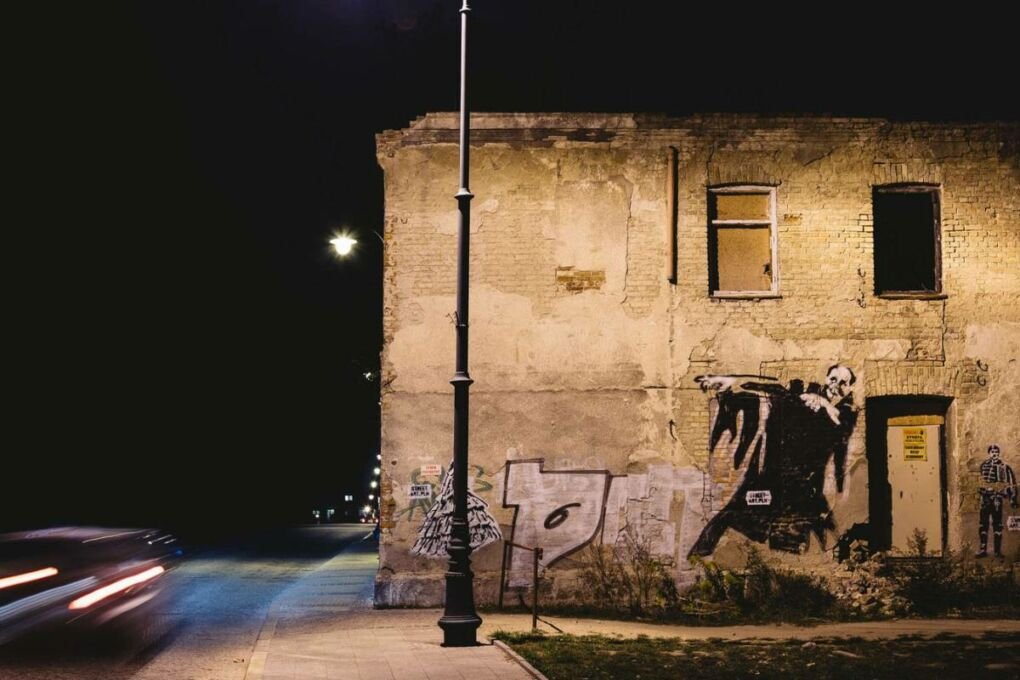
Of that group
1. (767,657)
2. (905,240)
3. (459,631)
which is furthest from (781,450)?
(459,631)

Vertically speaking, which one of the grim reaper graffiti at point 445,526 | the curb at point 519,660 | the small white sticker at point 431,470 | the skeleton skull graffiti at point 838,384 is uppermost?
the skeleton skull graffiti at point 838,384

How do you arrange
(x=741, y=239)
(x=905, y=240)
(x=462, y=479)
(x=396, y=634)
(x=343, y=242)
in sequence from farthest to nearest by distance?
(x=343, y=242) < (x=905, y=240) < (x=741, y=239) < (x=396, y=634) < (x=462, y=479)

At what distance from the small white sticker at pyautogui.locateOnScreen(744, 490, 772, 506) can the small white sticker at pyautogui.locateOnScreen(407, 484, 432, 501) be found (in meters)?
4.62

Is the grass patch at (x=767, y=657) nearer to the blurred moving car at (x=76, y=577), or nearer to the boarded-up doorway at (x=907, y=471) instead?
the boarded-up doorway at (x=907, y=471)

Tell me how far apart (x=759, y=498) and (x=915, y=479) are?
2.41m

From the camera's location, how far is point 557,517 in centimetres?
1511

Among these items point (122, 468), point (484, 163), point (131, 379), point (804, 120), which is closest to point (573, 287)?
point (484, 163)

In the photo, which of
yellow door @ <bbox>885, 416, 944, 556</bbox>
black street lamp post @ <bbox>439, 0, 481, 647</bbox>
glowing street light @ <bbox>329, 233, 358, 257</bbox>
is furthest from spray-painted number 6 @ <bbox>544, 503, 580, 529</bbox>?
glowing street light @ <bbox>329, 233, 358, 257</bbox>

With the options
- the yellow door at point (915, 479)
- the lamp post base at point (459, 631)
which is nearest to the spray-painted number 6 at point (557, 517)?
the lamp post base at point (459, 631)

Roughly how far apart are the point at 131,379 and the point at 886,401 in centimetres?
4700

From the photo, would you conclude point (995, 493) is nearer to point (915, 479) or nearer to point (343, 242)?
point (915, 479)

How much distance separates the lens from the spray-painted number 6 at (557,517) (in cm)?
1509

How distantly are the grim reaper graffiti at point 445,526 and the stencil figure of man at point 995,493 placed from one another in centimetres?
705

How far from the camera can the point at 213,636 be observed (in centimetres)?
1262
